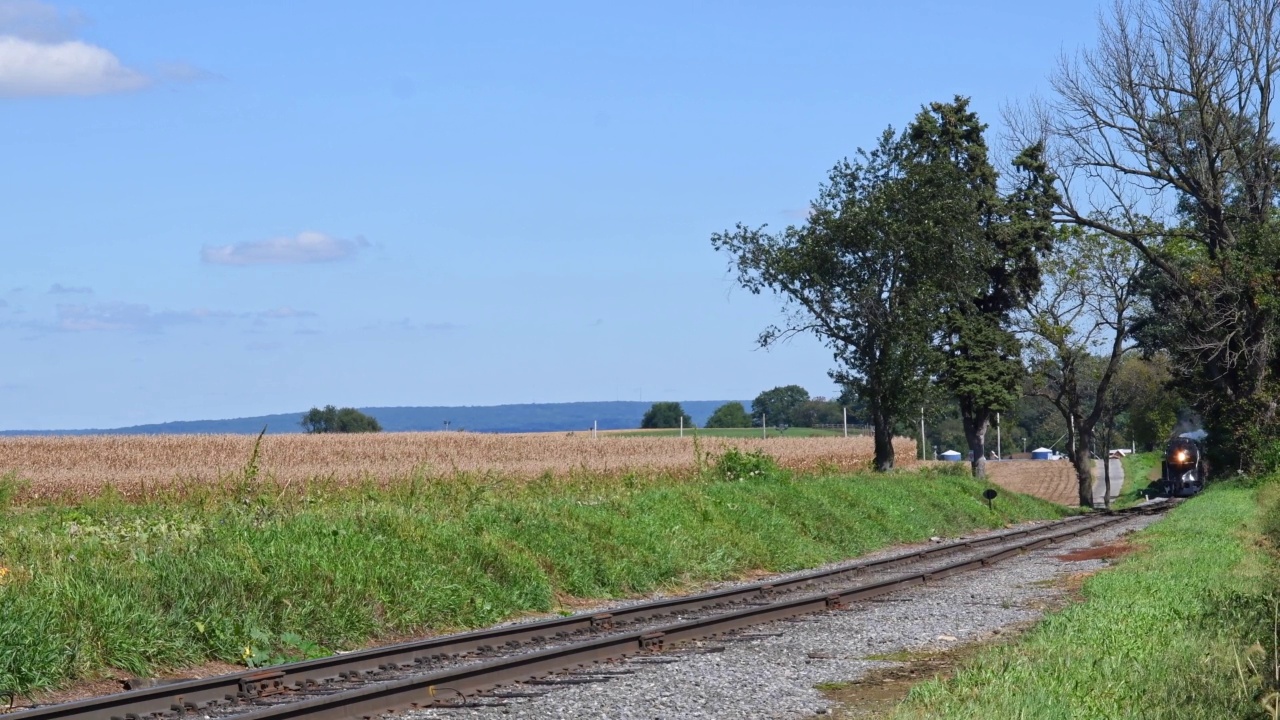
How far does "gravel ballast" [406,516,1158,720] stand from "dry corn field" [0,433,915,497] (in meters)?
13.6

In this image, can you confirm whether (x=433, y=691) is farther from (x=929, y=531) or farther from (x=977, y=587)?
(x=929, y=531)

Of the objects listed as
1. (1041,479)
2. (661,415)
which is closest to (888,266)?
(1041,479)

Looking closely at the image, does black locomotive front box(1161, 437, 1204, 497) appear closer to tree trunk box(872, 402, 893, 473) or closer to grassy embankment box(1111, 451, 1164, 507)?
grassy embankment box(1111, 451, 1164, 507)

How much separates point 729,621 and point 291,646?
4.33 meters

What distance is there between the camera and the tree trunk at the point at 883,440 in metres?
43.8

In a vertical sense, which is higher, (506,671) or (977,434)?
(977,434)

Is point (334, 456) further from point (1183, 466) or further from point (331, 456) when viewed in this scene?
point (1183, 466)

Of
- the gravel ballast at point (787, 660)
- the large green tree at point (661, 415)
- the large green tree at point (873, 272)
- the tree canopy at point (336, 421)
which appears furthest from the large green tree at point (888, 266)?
the large green tree at point (661, 415)

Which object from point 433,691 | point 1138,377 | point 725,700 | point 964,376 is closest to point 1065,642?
point 725,700

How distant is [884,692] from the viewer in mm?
9906

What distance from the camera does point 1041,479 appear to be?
274 feet

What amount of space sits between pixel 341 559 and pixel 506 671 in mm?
4468

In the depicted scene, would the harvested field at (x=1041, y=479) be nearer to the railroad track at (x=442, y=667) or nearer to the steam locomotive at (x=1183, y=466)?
the steam locomotive at (x=1183, y=466)

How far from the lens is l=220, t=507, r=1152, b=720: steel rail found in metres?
8.53
